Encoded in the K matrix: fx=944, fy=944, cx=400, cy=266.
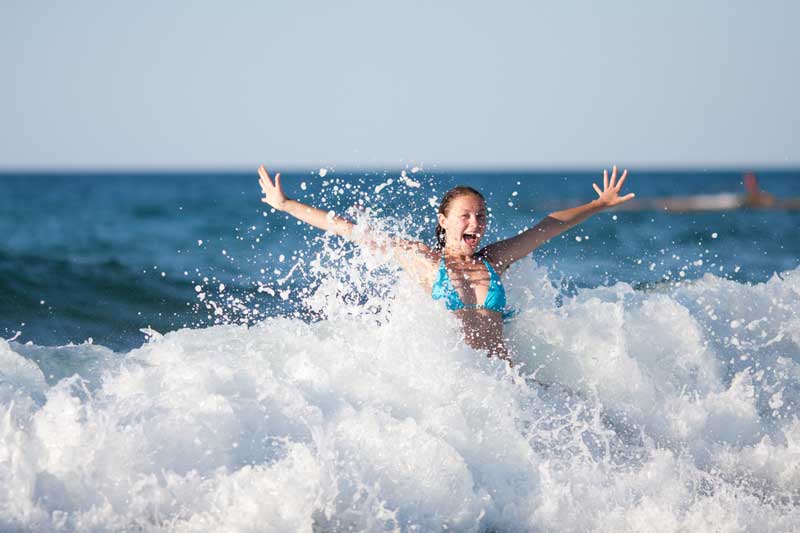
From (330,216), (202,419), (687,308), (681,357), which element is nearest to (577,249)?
(687,308)

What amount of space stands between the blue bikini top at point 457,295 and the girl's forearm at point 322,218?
660 mm

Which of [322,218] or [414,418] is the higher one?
[322,218]

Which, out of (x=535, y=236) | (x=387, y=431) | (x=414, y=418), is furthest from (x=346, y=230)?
(x=387, y=431)

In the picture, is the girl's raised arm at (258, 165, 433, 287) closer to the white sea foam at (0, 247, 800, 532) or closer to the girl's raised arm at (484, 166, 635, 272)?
the white sea foam at (0, 247, 800, 532)

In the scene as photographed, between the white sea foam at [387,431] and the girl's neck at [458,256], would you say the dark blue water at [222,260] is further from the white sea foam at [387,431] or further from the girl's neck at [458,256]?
the white sea foam at [387,431]

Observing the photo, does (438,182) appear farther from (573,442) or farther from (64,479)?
(64,479)

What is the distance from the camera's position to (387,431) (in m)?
5.07

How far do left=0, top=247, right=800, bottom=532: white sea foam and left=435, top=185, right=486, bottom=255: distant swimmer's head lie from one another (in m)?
0.41

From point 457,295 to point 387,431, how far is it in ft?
4.11

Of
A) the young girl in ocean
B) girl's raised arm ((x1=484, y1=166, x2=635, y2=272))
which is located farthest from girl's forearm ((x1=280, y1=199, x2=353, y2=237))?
girl's raised arm ((x1=484, y1=166, x2=635, y2=272))

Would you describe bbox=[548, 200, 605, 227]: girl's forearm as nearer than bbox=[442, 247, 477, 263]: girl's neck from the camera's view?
No

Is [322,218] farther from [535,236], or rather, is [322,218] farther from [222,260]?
[222,260]

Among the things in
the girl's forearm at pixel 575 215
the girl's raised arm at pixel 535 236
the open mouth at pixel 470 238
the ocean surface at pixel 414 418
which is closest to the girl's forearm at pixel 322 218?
the ocean surface at pixel 414 418

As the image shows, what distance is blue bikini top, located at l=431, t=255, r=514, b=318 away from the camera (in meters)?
6.01
